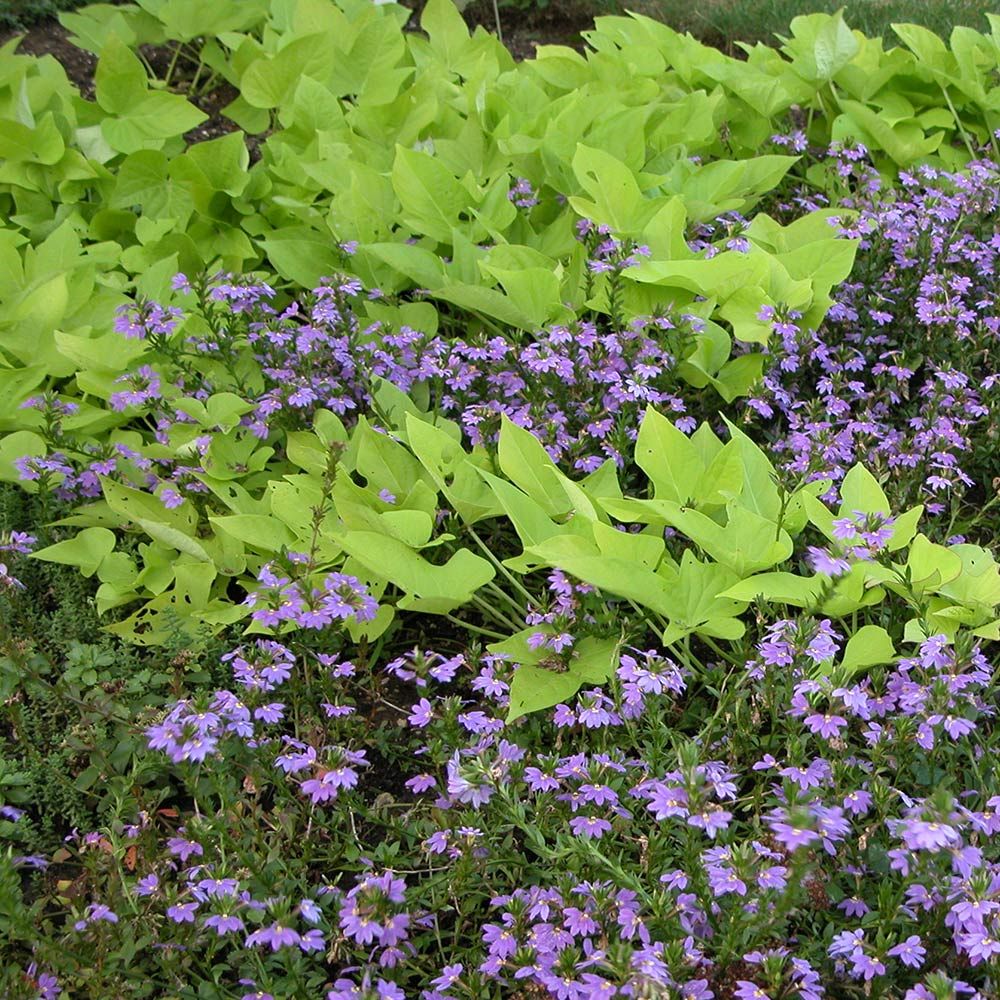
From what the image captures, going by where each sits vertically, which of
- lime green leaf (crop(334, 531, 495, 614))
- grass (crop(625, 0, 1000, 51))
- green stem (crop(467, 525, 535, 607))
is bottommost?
green stem (crop(467, 525, 535, 607))

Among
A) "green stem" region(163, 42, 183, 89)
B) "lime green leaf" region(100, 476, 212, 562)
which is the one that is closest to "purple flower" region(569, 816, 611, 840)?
"lime green leaf" region(100, 476, 212, 562)

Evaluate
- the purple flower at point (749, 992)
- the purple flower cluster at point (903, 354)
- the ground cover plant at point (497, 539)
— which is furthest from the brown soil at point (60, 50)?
the purple flower at point (749, 992)

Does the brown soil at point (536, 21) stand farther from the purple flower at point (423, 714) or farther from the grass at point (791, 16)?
the purple flower at point (423, 714)

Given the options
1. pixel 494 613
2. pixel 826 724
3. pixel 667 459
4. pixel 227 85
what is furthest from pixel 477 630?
pixel 227 85

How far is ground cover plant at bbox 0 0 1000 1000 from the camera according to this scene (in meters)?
1.57

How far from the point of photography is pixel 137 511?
7.57ft

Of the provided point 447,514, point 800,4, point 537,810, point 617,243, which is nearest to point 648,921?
point 537,810

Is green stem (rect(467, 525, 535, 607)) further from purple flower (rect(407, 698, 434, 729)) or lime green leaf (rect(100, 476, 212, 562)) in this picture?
lime green leaf (rect(100, 476, 212, 562))

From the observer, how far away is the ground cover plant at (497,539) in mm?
1567

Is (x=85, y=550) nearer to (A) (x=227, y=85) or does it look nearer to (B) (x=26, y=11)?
(A) (x=227, y=85)

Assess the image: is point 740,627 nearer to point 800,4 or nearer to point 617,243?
point 617,243

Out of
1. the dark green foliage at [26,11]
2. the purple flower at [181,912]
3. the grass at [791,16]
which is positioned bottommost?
the dark green foliage at [26,11]

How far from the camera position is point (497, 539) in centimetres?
238

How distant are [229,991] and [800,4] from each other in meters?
4.50
